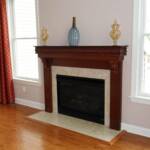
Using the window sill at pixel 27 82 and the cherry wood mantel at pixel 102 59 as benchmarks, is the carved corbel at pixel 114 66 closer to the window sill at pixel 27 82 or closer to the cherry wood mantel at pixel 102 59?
the cherry wood mantel at pixel 102 59

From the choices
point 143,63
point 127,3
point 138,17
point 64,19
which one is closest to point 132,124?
point 143,63

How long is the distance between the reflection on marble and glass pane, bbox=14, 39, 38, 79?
0.95 meters

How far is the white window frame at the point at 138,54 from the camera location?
287 centimetres

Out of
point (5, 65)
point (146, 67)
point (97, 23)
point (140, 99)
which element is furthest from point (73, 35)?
point (5, 65)

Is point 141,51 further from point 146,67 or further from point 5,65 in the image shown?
point 5,65

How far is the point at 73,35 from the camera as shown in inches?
132

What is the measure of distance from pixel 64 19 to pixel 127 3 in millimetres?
1163

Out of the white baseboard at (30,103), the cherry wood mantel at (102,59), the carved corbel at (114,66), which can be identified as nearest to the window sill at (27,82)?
the white baseboard at (30,103)

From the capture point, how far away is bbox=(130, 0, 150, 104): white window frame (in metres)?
2.87

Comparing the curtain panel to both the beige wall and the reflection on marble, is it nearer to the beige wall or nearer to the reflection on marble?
the beige wall

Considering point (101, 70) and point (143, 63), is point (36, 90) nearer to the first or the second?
point (101, 70)

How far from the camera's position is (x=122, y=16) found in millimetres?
2988

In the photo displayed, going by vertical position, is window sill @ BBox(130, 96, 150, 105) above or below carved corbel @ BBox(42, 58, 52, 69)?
below

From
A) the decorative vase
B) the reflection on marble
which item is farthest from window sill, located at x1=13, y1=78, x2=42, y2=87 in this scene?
the decorative vase
